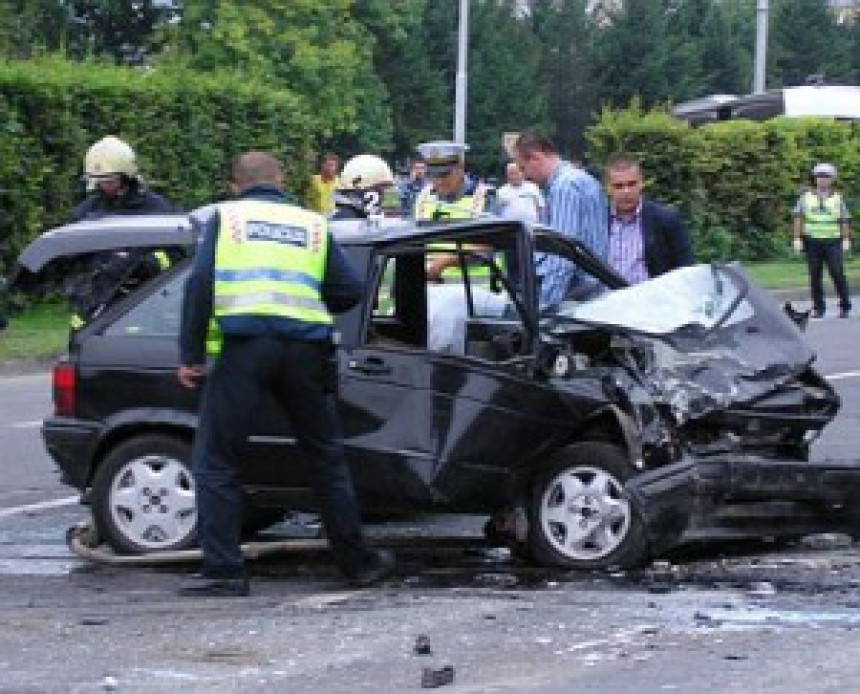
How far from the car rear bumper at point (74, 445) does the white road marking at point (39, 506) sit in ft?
4.64

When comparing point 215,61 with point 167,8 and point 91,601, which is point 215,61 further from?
point 91,601

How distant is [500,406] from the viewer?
8445 millimetres

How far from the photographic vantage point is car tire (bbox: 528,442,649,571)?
847 cm

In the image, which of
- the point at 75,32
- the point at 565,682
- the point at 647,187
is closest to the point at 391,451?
the point at 565,682

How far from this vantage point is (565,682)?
644cm

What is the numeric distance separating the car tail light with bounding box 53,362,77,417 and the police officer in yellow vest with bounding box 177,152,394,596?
0.94 m

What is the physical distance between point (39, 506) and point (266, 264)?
315 centimetres

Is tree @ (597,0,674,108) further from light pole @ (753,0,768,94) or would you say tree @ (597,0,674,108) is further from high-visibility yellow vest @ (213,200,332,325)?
high-visibility yellow vest @ (213,200,332,325)

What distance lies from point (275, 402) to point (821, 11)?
75835 mm

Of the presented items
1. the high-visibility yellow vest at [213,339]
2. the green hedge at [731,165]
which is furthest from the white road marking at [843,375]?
the green hedge at [731,165]

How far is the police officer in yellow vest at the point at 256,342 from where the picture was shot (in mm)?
7863

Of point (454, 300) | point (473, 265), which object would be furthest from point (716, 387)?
point (454, 300)

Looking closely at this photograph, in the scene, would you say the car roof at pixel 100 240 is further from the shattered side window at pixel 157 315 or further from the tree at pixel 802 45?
the tree at pixel 802 45

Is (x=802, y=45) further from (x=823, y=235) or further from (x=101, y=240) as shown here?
(x=101, y=240)
